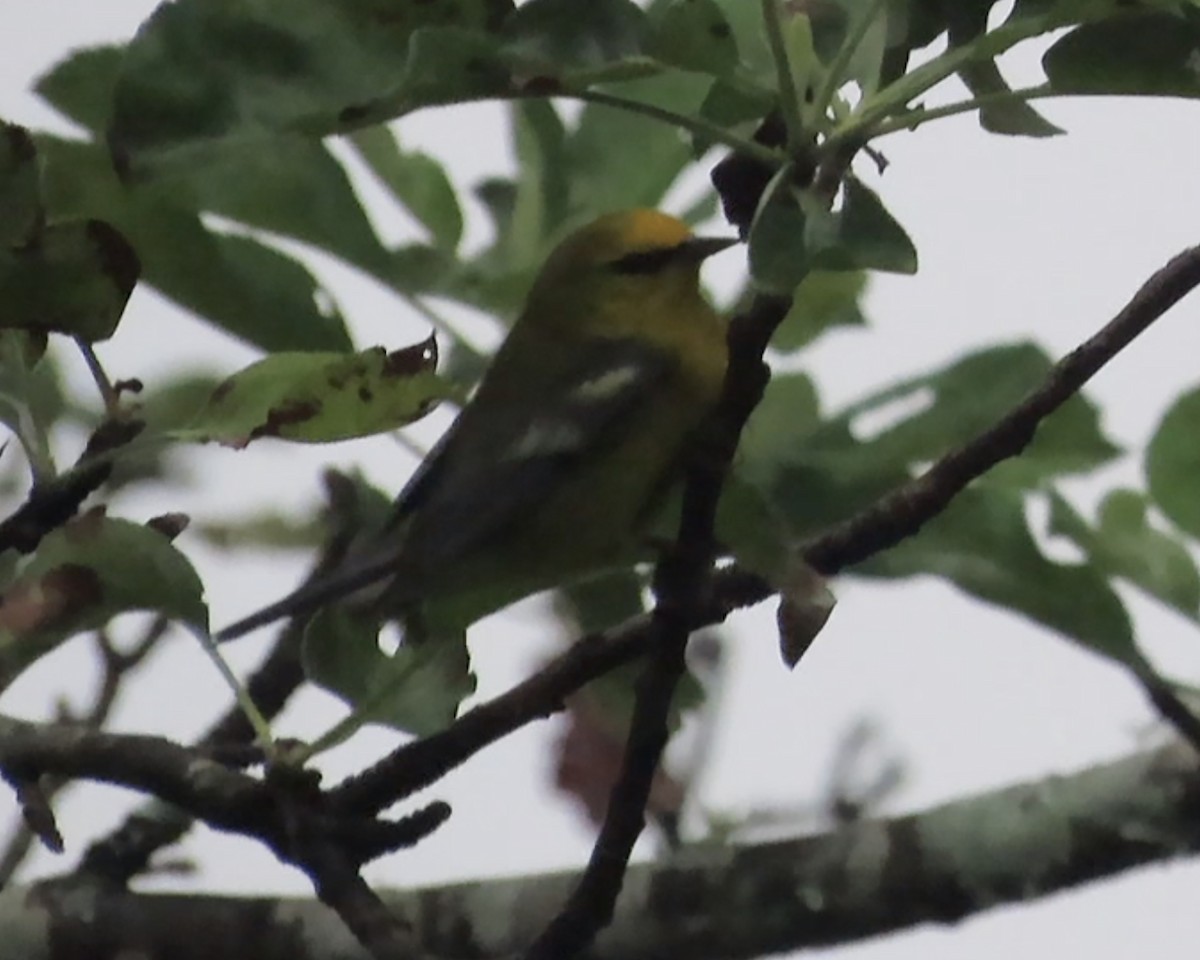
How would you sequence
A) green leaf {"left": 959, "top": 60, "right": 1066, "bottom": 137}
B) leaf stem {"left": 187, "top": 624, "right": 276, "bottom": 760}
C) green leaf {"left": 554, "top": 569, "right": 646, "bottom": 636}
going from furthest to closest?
green leaf {"left": 554, "top": 569, "right": 646, "bottom": 636}
leaf stem {"left": 187, "top": 624, "right": 276, "bottom": 760}
green leaf {"left": 959, "top": 60, "right": 1066, "bottom": 137}

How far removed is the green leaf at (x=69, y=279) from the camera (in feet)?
1.89

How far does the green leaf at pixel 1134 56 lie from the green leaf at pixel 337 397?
0.22 m

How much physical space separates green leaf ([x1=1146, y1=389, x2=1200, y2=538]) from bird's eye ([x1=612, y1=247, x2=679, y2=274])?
252 mm

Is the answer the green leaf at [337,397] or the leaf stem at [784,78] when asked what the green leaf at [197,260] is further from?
the leaf stem at [784,78]

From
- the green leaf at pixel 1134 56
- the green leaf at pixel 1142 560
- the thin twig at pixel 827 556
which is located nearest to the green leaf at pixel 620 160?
the green leaf at pixel 1142 560

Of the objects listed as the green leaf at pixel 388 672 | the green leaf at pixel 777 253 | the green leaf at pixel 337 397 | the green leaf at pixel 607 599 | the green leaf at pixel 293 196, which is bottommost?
the green leaf at pixel 777 253

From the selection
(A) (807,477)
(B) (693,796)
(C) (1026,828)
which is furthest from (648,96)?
(B) (693,796)

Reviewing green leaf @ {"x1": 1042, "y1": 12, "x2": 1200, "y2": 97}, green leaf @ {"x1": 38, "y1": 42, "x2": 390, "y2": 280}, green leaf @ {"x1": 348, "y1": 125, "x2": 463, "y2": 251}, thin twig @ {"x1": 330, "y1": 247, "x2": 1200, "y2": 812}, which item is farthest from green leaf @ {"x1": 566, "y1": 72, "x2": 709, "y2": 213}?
green leaf @ {"x1": 1042, "y1": 12, "x2": 1200, "y2": 97}

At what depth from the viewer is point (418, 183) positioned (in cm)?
103

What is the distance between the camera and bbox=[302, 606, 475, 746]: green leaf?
70cm

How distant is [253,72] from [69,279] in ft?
0.35

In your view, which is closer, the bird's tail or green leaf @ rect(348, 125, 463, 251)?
the bird's tail

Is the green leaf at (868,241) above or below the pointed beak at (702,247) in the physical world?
below

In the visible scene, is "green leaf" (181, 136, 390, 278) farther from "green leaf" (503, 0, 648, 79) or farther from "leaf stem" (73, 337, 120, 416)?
"green leaf" (503, 0, 648, 79)
